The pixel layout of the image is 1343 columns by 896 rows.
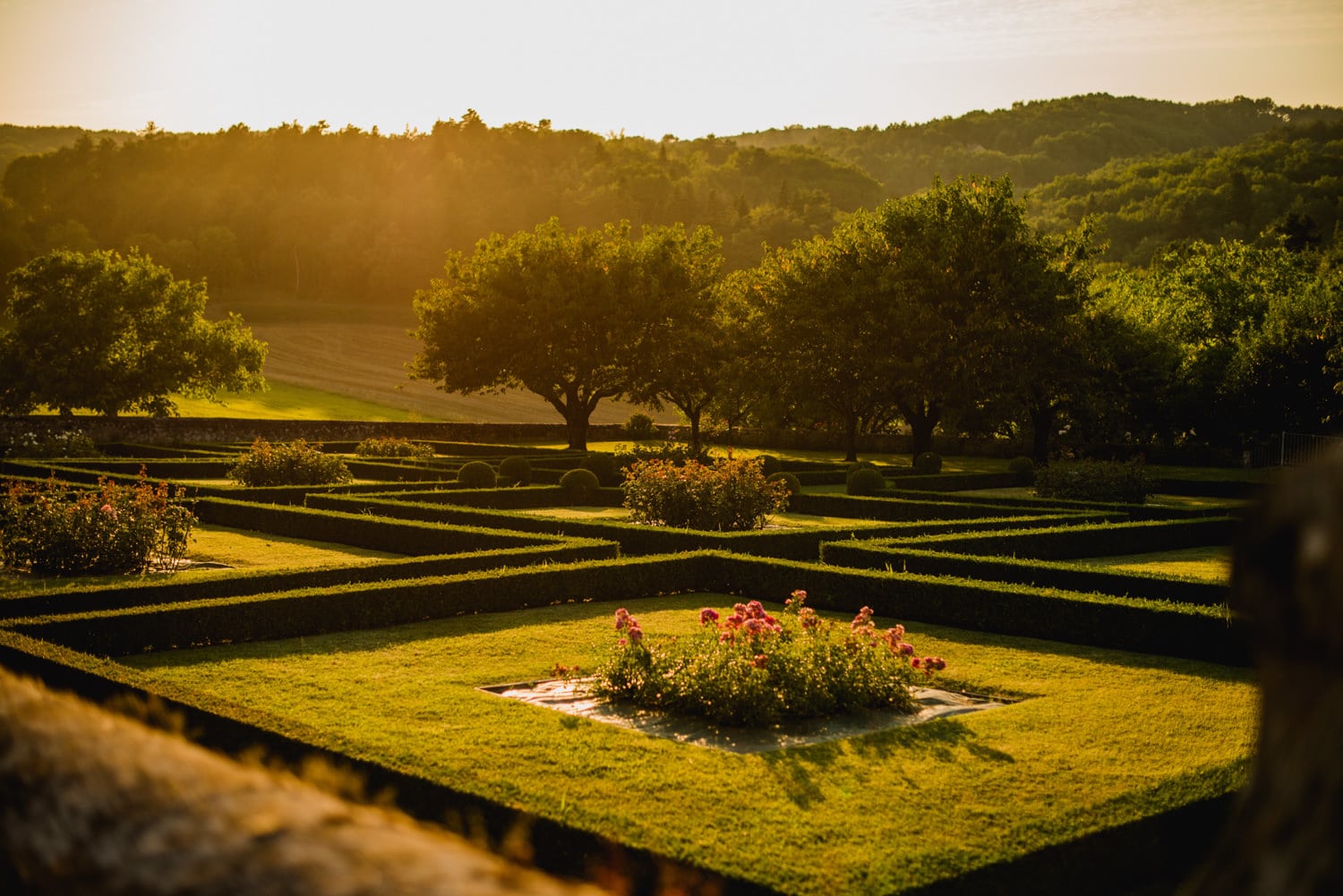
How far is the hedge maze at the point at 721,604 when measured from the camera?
7270mm

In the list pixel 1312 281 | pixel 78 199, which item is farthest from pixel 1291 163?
pixel 78 199

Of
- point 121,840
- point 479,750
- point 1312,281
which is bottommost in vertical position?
point 479,750

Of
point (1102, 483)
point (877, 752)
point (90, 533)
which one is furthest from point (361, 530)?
point (1102, 483)

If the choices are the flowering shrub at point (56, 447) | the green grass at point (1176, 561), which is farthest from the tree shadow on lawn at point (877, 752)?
the flowering shrub at point (56, 447)

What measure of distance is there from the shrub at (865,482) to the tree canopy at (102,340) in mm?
33270

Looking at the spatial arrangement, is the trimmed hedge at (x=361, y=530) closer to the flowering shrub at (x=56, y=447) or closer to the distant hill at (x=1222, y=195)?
the flowering shrub at (x=56, y=447)

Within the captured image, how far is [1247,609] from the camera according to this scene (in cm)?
145

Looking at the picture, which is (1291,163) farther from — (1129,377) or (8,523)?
(8,523)

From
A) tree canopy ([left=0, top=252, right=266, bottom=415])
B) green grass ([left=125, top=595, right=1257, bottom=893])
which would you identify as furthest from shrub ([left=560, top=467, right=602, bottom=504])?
tree canopy ([left=0, top=252, right=266, bottom=415])

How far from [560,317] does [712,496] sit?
2820 cm

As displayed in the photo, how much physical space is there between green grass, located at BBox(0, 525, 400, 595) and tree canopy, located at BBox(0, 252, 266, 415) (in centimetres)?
3035

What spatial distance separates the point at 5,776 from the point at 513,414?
247 ft

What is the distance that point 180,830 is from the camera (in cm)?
168

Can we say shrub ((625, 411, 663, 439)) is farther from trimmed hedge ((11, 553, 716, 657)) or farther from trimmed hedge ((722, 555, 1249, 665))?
trimmed hedge ((722, 555, 1249, 665))
